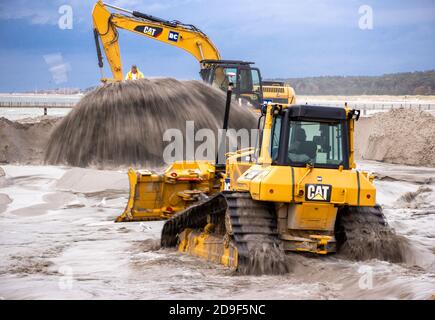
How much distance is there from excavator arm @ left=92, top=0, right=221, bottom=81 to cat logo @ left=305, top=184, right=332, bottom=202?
552 inches

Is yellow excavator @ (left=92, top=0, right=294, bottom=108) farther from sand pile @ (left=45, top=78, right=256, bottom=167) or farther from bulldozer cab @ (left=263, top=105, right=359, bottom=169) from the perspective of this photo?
bulldozer cab @ (left=263, top=105, right=359, bottom=169)

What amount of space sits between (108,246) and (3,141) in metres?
12.8

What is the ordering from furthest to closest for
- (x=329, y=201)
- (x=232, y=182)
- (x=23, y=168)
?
1. (x=23, y=168)
2. (x=232, y=182)
3. (x=329, y=201)

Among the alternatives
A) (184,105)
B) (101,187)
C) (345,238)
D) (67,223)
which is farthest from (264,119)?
(184,105)

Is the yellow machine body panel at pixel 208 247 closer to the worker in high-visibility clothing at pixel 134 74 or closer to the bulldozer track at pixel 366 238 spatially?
the bulldozer track at pixel 366 238

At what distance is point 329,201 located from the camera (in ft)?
28.6

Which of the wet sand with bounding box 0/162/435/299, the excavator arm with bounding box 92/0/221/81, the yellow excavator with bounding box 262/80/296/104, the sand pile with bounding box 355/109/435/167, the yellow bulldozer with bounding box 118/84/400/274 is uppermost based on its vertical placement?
the excavator arm with bounding box 92/0/221/81

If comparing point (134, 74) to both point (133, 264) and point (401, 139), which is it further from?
point (133, 264)

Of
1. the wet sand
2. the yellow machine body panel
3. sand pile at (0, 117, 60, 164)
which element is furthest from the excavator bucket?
sand pile at (0, 117, 60, 164)

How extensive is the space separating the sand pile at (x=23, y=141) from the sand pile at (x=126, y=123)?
6.59 ft

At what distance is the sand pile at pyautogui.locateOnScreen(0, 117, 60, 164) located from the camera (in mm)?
22375

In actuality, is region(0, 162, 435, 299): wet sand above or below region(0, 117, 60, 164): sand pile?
below

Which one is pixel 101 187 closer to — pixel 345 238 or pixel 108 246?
pixel 108 246

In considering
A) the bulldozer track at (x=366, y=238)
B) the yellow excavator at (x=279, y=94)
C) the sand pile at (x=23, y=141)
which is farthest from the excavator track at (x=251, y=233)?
the yellow excavator at (x=279, y=94)
